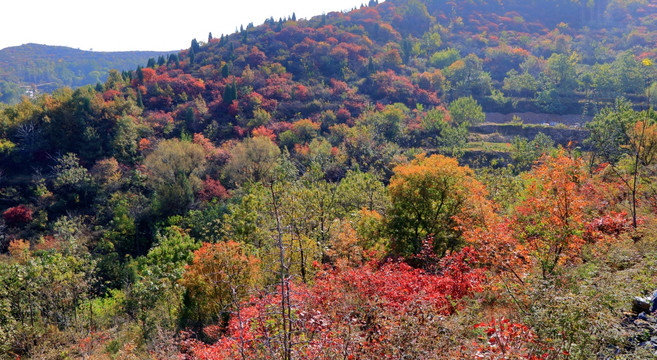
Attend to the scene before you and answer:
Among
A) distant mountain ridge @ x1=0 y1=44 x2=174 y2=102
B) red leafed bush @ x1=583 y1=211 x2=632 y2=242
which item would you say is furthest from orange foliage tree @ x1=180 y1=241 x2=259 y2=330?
distant mountain ridge @ x1=0 y1=44 x2=174 y2=102

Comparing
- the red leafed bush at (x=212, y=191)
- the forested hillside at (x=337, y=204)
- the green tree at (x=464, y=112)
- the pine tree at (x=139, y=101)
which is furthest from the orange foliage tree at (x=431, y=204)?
the pine tree at (x=139, y=101)

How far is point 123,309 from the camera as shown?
18750mm

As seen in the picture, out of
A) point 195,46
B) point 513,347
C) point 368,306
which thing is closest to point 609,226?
point 513,347

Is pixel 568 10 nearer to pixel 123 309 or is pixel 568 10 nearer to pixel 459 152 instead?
pixel 459 152

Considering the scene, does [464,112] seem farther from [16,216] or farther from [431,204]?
[16,216]

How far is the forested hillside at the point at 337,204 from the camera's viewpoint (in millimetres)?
7383

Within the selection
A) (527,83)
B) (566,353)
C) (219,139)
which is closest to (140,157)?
(219,139)

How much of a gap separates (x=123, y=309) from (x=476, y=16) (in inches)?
4728

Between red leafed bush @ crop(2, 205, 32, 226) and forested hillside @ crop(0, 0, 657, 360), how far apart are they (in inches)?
4.9

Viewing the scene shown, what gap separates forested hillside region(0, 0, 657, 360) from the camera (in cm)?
738

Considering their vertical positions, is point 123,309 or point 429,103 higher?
point 429,103

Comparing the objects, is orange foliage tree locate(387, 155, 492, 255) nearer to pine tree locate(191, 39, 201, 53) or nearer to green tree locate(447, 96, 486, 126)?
green tree locate(447, 96, 486, 126)

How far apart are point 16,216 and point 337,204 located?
95.1 ft

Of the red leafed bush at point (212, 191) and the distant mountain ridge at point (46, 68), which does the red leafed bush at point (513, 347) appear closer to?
the red leafed bush at point (212, 191)
